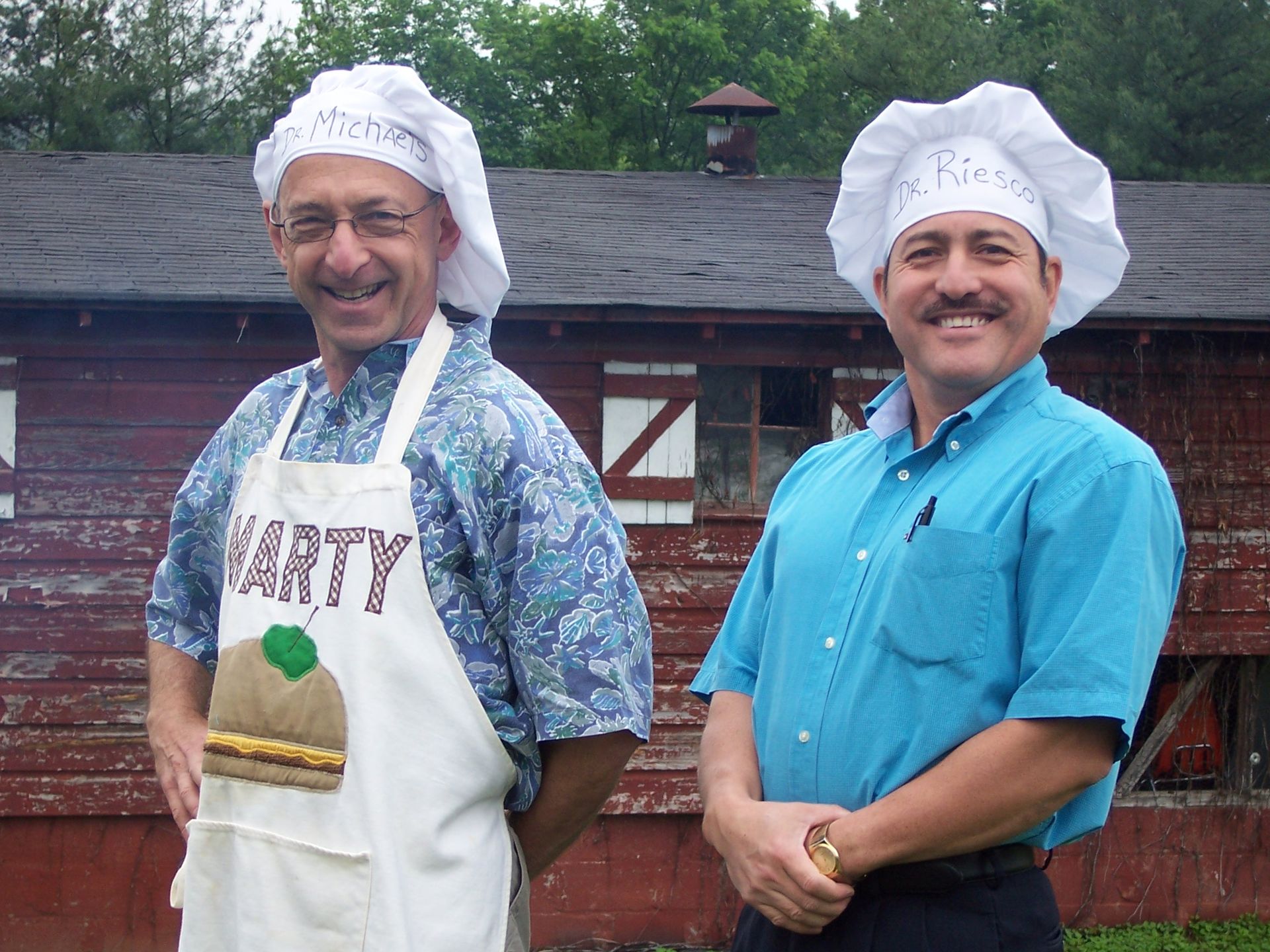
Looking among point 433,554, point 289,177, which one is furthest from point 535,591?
point 289,177

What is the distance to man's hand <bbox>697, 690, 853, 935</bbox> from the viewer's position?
75.1 inches

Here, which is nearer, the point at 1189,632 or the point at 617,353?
the point at 617,353

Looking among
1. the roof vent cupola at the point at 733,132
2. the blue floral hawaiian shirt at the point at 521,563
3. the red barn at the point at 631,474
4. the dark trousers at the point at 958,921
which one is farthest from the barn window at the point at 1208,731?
the blue floral hawaiian shirt at the point at 521,563

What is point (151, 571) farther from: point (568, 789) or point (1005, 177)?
point (1005, 177)

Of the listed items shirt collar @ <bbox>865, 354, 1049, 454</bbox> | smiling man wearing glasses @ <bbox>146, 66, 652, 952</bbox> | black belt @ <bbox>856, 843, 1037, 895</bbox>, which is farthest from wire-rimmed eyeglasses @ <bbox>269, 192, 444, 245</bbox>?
black belt @ <bbox>856, 843, 1037, 895</bbox>

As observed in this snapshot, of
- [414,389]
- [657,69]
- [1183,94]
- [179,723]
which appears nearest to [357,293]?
[414,389]

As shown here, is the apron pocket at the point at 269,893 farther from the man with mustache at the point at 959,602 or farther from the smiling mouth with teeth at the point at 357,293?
the smiling mouth with teeth at the point at 357,293

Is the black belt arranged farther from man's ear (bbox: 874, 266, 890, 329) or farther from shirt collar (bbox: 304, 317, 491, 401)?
shirt collar (bbox: 304, 317, 491, 401)

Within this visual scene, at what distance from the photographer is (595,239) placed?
7633mm

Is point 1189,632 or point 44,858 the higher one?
point 1189,632

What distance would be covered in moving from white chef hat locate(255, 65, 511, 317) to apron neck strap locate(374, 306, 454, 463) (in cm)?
15

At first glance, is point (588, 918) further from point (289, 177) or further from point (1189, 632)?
point (289, 177)

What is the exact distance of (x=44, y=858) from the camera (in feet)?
22.0

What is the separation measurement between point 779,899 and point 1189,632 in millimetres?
6012
